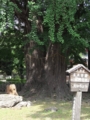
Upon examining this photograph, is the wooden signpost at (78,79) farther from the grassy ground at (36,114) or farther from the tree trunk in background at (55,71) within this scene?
the tree trunk in background at (55,71)

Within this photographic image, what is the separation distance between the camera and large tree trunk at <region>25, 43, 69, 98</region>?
13039 millimetres

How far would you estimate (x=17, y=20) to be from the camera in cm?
1461

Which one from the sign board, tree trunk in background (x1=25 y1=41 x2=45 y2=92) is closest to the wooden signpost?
the sign board

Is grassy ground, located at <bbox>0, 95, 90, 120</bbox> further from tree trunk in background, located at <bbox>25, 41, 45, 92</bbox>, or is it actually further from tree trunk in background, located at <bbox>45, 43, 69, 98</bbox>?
tree trunk in background, located at <bbox>25, 41, 45, 92</bbox>

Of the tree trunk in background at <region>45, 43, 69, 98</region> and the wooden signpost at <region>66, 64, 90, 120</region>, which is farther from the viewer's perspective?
the tree trunk in background at <region>45, 43, 69, 98</region>

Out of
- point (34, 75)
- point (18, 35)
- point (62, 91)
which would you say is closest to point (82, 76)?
point (62, 91)

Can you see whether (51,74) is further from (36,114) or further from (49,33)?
(36,114)

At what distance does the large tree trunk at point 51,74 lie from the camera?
1304cm

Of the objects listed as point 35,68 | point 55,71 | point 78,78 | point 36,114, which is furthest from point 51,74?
point 78,78

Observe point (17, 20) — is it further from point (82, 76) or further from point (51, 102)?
point (82, 76)

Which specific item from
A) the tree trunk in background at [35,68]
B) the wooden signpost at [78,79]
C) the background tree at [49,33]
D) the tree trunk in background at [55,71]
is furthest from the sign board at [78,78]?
the tree trunk in background at [35,68]

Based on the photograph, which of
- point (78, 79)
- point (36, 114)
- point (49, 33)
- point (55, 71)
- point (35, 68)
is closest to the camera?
point (78, 79)

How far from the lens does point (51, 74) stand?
13445mm

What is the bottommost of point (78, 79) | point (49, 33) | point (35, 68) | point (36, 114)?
point (36, 114)
